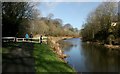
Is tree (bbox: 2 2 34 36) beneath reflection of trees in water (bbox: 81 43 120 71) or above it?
above

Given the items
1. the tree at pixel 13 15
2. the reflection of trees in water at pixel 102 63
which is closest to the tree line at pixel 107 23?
the reflection of trees in water at pixel 102 63

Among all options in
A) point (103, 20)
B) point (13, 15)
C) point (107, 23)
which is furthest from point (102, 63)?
point (103, 20)

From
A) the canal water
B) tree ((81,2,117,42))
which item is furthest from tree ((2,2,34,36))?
tree ((81,2,117,42))

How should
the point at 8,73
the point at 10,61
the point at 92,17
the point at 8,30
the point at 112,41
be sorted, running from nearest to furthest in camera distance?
the point at 8,73, the point at 10,61, the point at 8,30, the point at 112,41, the point at 92,17

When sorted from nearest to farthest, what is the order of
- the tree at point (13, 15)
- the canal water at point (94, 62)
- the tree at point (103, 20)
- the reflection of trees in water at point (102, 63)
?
the canal water at point (94, 62) → the reflection of trees in water at point (102, 63) → the tree at point (13, 15) → the tree at point (103, 20)

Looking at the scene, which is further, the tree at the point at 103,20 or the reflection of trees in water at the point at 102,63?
the tree at the point at 103,20

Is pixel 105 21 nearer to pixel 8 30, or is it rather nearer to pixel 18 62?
pixel 8 30

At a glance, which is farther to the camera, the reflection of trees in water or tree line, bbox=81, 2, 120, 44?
tree line, bbox=81, 2, 120, 44

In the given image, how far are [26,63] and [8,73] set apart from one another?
288cm

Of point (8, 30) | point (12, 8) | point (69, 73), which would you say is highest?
point (12, 8)

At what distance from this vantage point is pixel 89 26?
83938mm

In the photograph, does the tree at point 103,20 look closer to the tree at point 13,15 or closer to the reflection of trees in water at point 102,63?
the tree at point 13,15

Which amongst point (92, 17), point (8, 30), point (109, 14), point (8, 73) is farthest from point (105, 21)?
point (8, 73)

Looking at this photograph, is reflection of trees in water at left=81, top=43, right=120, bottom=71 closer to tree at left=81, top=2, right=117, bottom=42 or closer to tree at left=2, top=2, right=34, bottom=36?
tree at left=2, top=2, right=34, bottom=36
